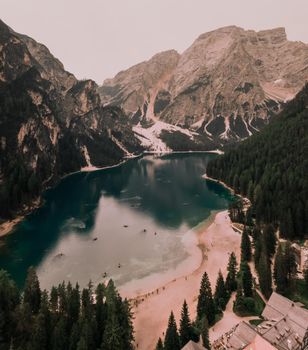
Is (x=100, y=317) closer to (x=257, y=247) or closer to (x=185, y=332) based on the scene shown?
(x=185, y=332)

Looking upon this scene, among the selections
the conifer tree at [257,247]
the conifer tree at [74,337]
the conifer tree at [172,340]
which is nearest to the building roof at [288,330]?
the conifer tree at [172,340]

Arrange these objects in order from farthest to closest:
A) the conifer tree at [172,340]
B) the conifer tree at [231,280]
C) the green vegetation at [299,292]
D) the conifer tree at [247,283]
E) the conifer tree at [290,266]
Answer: the conifer tree at [290,266], the conifer tree at [231,280], the conifer tree at [247,283], the green vegetation at [299,292], the conifer tree at [172,340]

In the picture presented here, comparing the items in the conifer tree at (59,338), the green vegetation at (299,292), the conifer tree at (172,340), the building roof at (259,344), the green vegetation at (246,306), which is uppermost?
the building roof at (259,344)

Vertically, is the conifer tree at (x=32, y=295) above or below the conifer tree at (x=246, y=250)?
above

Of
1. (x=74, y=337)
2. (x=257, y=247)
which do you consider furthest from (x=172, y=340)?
(x=257, y=247)

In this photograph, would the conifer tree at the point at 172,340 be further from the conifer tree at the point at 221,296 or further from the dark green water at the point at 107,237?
→ the dark green water at the point at 107,237

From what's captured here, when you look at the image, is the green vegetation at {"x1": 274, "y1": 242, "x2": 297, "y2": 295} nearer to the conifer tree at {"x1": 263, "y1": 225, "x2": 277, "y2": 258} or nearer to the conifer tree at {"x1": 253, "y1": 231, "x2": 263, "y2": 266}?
the conifer tree at {"x1": 253, "y1": 231, "x2": 263, "y2": 266}
